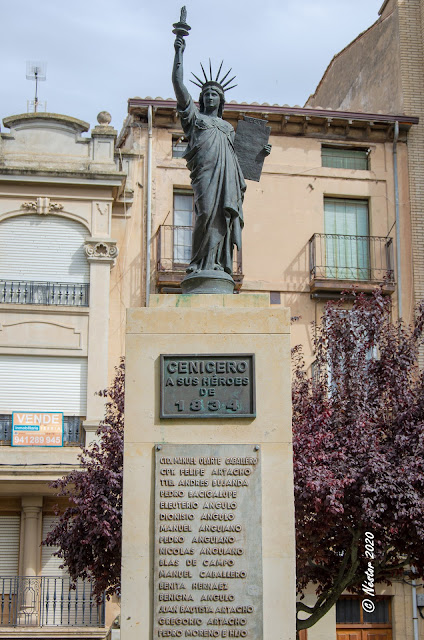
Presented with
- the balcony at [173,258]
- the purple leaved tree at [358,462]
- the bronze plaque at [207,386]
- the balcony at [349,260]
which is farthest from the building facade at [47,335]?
the bronze plaque at [207,386]

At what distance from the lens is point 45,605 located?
21.8 meters

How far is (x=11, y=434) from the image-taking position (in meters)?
22.4

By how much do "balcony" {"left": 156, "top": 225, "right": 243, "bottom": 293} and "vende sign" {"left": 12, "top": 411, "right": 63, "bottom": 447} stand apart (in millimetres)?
3858

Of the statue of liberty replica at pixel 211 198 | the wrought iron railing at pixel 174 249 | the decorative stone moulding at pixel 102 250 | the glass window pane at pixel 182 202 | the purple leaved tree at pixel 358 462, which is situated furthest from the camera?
the glass window pane at pixel 182 202

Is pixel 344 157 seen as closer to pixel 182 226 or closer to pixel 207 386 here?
pixel 182 226

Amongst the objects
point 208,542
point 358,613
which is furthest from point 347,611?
point 208,542

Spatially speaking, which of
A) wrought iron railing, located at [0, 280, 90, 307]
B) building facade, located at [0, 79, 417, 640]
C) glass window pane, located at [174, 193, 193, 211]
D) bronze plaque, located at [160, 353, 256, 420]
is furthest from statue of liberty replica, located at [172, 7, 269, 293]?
glass window pane, located at [174, 193, 193, 211]

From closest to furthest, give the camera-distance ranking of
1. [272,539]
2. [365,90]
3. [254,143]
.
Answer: [272,539]
[254,143]
[365,90]

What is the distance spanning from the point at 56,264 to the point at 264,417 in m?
A: 14.9

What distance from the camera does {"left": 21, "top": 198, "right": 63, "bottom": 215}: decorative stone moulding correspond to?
2370 centimetres

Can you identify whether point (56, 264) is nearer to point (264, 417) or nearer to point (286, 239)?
point (286, 239)

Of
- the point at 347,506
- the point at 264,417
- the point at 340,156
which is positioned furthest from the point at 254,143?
the point at 340,156

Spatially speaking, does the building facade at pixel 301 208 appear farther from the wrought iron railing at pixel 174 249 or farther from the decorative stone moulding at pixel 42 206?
the decorative stone moulding at pixel 42 206

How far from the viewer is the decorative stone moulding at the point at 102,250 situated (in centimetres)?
2352
